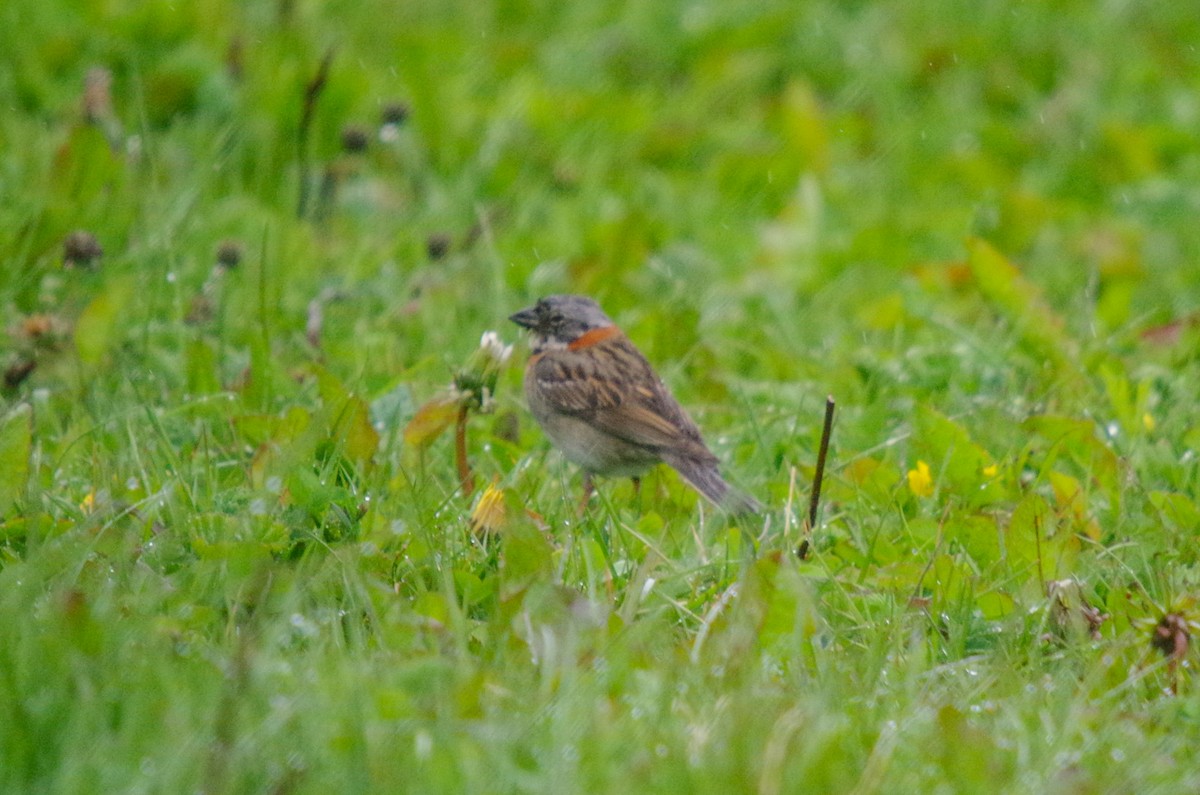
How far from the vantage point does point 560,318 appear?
529 cm

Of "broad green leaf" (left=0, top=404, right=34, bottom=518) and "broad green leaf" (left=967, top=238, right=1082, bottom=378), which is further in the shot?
"broad green leaf" (left=967, top=238, right=1082, bottom=378)

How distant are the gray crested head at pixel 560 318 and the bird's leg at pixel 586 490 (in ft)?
2.34

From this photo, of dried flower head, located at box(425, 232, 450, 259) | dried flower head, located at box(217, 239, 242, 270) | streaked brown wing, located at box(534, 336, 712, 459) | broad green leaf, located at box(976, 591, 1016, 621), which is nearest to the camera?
broad green leaf, located at box(976, 591, 1016, 621)

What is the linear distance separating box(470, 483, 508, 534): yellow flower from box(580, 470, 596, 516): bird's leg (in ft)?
1.64

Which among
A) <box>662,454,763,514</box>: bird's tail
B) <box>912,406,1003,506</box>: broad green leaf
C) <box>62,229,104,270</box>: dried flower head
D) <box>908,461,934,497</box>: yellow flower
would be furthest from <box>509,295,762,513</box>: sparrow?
<box>62,229,104,270</box>: dried flower head

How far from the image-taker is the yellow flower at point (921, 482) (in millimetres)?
4227

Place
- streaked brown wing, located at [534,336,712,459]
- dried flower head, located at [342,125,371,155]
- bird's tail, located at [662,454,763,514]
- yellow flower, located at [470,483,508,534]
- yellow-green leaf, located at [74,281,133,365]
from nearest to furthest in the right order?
1. yellow flower, located at [470,483,508,534]
2. bird's tail, located at [662,454,763,514]
3. streaked brown wing, located at [534,336,712,459]
4. yellow-green leaf, located at [74,281,133,365]
5. dried flower head, located at [342,125,371,155]

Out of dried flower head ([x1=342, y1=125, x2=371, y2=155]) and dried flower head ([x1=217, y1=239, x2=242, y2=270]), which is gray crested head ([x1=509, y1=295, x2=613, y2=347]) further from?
dried flower head ([x1=342, y1=125, x2=371, y2=155])

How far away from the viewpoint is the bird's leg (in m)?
4.31

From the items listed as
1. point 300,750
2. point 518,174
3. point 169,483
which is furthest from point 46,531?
point 518,174

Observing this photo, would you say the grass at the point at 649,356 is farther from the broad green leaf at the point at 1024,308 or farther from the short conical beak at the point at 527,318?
the short conical beak at the point at 527,318

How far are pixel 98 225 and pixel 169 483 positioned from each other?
2.08 m

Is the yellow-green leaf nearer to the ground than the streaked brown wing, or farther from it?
farther from it

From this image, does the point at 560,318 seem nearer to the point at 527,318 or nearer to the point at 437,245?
the point at 527,318
